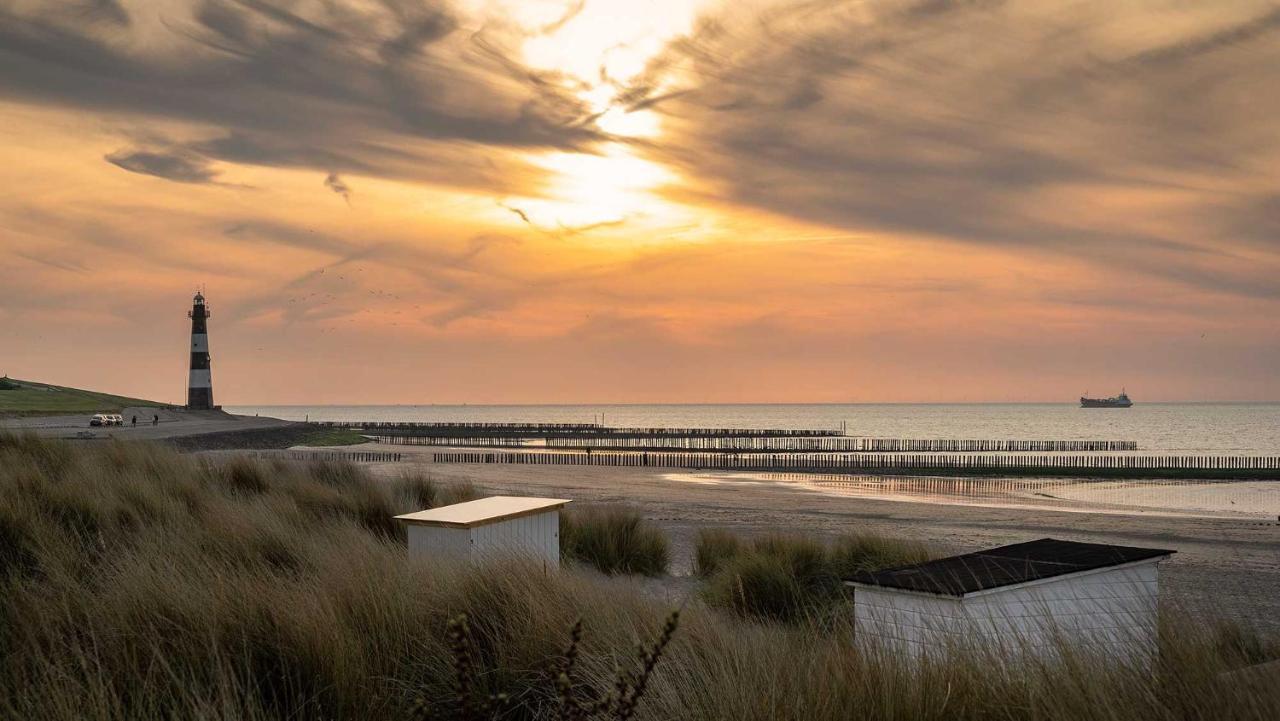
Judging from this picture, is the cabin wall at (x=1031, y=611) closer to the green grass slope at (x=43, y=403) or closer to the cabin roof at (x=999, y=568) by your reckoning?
the cabin roof at (x=999, y=568)

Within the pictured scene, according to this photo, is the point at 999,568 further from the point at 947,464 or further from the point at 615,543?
the point at 947,464

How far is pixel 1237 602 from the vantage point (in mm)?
12820

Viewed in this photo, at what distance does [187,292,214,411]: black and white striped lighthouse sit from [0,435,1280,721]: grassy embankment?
8256 centimetres

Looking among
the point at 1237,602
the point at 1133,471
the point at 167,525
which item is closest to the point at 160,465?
the point at 167,525

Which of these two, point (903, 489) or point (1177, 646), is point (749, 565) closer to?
point (1177, 646)

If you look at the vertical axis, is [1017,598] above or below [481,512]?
below

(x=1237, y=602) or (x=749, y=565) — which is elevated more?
(x=749, y=565)

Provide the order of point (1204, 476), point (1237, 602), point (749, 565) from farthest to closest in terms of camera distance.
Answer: point (1204, 476)
point (1237, 602)
point (749, 565)

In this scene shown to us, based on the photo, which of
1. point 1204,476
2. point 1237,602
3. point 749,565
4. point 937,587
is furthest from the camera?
point 1204,476

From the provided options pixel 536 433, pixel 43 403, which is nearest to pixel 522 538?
pixel 43 403

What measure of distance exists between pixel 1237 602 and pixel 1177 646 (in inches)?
442

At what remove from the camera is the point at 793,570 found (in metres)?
10.4

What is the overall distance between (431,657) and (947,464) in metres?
62.7

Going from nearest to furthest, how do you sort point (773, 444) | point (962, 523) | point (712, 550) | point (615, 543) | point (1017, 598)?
point (1017, 598)
point (615, 543)
point (712, 550)
point (962, 523)
point (773, 444)
